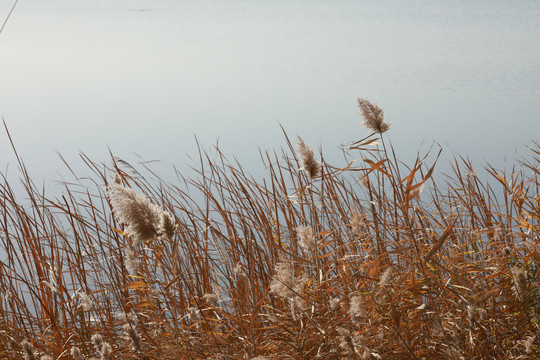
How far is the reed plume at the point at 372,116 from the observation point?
1889mm

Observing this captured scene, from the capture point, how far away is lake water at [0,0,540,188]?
7574 mm

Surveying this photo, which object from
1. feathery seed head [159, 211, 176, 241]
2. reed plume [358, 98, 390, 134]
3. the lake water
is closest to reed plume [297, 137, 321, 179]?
reed plume [358, 98, 390, 134]

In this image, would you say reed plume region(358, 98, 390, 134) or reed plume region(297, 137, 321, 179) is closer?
reed plume region(297, 137, 321, 179)

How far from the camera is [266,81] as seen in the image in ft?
35.7

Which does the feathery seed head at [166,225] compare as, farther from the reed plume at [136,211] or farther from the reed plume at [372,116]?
the reed plume at [372,116]

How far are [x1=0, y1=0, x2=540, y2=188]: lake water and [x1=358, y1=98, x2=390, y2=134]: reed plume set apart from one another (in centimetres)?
394

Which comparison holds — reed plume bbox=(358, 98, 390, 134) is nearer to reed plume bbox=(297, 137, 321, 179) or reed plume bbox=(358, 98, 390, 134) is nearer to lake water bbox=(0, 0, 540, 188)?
reed plume bbox=(297, 137, 321, 179)

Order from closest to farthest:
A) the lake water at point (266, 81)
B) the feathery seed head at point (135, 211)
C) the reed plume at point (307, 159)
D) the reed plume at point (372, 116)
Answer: the feathery seed head at point (135, 211) → the reed plume at point (307, 159) → the reed plume at point (372, 116) → the lake water at point (266, 81)

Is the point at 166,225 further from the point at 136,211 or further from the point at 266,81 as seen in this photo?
the point at 266,81

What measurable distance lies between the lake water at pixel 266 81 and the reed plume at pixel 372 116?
3943 mm

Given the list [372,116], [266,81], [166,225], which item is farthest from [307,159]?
[266,81]

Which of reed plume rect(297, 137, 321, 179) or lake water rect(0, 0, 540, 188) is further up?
lake water rect(0, 0, 540, 188)

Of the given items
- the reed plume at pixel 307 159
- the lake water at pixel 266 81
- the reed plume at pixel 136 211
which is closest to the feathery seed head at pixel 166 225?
A: the reed plume at pixel 136 211

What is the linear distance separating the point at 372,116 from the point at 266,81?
30.0ft
